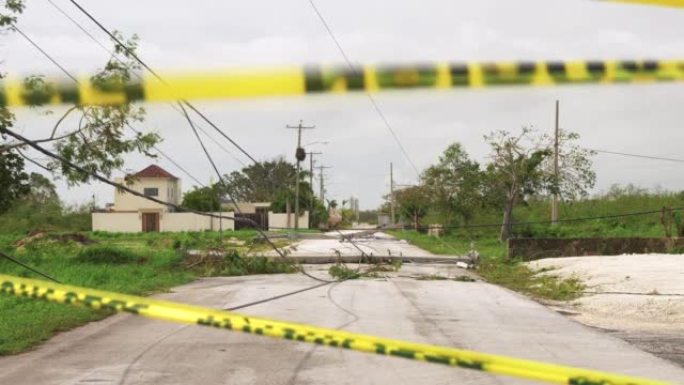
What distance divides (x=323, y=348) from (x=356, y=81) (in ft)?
23.0

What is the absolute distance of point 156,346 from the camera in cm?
870

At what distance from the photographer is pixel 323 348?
8.70 metres

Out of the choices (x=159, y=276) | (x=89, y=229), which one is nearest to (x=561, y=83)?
(x=159, y=276)

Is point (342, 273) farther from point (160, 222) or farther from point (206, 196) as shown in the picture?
point (160, 222)

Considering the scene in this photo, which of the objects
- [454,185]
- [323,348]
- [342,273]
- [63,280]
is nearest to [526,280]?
[342,273]

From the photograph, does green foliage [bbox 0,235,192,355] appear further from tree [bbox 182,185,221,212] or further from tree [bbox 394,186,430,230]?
tree [bbox 394,186,430,230]

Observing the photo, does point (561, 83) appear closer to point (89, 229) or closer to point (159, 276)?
point (159, 276)

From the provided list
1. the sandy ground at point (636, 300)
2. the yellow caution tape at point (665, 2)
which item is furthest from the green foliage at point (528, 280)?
the yellow caution tape at point (665, 2)

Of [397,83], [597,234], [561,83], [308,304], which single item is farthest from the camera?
[597,234]

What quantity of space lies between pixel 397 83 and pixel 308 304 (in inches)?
460

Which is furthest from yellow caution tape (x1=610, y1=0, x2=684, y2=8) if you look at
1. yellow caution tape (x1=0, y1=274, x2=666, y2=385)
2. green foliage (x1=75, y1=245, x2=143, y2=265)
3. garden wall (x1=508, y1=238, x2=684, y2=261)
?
garden wall (x1=508, y1=238, x2=684, y2=261)

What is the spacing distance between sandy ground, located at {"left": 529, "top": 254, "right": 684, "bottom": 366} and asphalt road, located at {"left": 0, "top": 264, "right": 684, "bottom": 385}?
0.57 meters

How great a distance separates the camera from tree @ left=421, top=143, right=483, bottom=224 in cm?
4294

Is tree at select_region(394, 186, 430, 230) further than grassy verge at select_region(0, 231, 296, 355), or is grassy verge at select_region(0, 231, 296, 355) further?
tree at select_region(394, 186, 430, 230)
